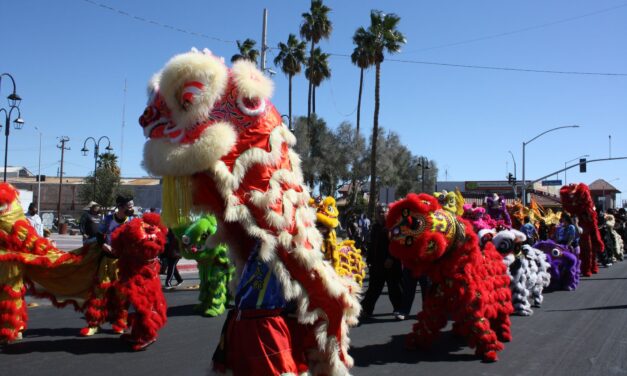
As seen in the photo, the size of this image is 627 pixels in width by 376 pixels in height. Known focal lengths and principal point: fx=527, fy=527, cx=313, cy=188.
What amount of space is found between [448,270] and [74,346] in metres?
4.71

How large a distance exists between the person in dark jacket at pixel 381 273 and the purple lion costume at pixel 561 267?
478 centimetres

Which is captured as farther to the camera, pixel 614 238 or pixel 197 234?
pixel 614 238

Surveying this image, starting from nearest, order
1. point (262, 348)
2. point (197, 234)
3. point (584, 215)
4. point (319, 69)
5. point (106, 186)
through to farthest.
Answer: point (262, 348), point (197, 234), point (584, 215), point (319, 69), point (106, 186)

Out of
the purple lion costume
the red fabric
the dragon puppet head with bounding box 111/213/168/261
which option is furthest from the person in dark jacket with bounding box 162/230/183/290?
the red fabric

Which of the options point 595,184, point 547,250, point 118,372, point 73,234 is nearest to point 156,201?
point 73,234

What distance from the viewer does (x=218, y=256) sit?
8.57 meters

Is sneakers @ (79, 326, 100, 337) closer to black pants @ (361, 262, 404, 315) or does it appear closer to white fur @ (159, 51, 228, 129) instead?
black pants @ (361, 262, 404, 315)

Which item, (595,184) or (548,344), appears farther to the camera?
(595,184)

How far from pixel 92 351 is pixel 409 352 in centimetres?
386

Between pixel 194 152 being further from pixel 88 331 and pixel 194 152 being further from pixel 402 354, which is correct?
pixel 88 331

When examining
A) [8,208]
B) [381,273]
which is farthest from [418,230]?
[8,208]

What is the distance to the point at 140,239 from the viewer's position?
6488 millimetres

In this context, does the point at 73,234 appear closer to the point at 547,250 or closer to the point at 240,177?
the point at 547,250

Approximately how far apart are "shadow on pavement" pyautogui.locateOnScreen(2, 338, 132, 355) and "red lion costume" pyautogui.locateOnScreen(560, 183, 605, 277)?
481 inches
